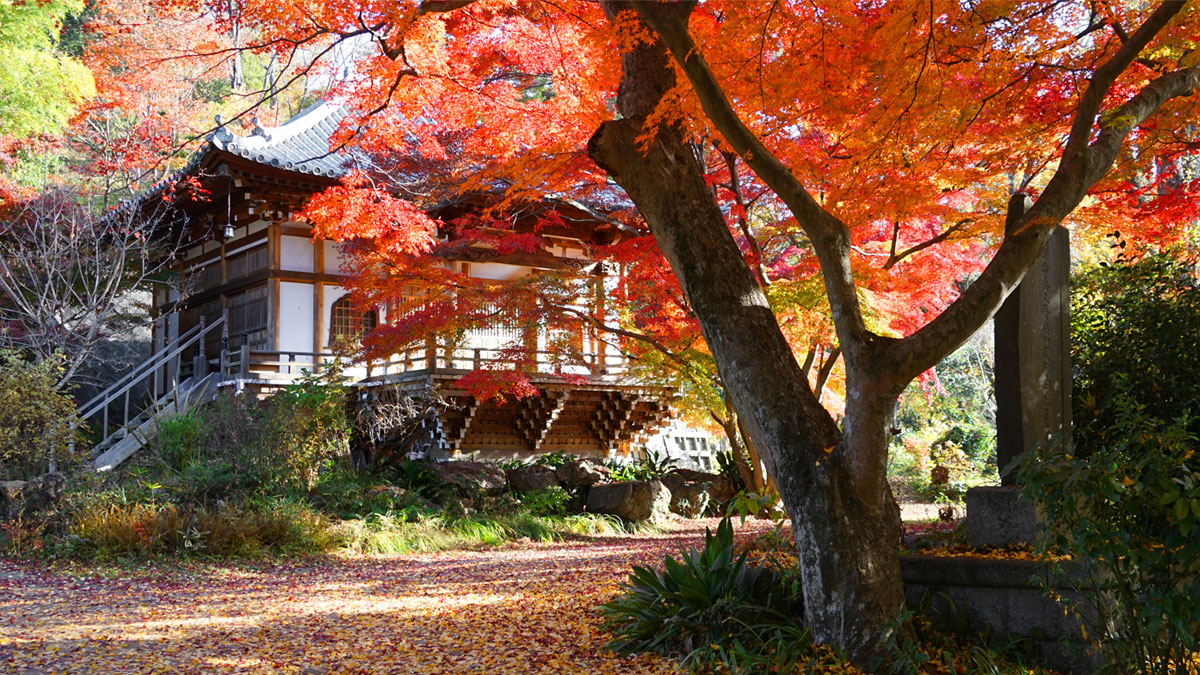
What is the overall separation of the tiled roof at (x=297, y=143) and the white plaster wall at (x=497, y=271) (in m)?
2.91

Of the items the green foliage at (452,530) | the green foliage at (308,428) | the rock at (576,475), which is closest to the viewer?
the green foliage at (452,530)

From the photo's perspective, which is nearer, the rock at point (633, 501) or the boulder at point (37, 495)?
the boulder at point (37, 495)

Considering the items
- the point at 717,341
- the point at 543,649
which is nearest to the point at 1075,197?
the point at 717,341

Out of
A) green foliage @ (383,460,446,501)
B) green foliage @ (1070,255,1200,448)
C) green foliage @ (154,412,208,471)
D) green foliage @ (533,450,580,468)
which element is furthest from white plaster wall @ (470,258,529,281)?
green foliage @ (1070,255,1200,448)

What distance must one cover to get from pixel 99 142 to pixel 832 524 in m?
16.8

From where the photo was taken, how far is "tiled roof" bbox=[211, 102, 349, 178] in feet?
41.2

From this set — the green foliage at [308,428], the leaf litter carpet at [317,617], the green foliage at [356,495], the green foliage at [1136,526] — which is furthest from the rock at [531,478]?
the green foliage at [1136,526]

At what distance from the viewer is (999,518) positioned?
5.44 metres

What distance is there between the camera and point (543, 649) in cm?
530

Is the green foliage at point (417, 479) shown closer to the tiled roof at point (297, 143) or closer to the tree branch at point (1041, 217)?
the tiled roof at point (297, 143)

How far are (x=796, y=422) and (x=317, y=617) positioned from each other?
12.7 ft

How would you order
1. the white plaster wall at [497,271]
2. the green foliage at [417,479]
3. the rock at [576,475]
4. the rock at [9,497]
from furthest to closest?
the white plaster wall at [497,271] → the rock at [576,475] → the green foliage at [417,479] → the rock at [9,497]

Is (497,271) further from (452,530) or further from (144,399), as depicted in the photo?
(144,399)

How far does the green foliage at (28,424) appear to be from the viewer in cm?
1025
